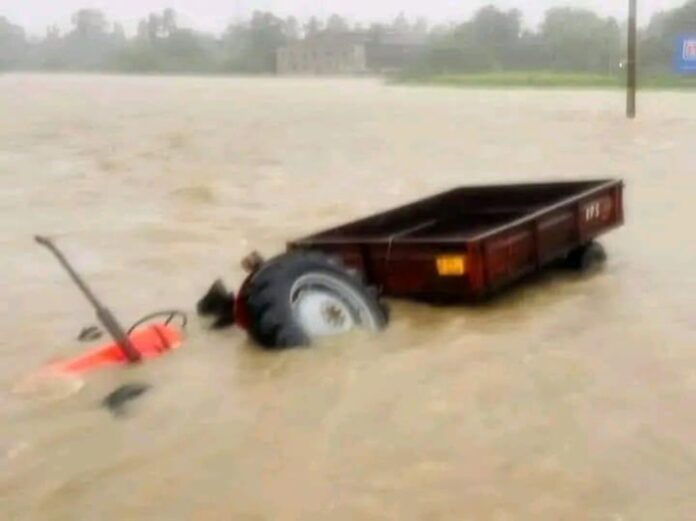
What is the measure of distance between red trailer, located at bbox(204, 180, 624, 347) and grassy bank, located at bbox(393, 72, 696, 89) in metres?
39.2

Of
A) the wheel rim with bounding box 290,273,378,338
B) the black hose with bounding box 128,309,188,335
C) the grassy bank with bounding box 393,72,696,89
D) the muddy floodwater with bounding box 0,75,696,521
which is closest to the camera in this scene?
the muddy floodwater with bounding box 0,75,696,521

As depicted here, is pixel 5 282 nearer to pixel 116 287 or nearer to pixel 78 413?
pixel 116 287

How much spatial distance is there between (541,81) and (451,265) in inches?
2032

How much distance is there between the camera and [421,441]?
694cm

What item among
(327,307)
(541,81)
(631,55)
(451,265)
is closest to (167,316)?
(327,307)

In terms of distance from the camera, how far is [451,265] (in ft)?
32.8

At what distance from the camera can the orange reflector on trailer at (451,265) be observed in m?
9.93

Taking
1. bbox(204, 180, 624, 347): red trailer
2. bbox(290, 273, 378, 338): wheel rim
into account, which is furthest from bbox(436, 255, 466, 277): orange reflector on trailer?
bbox(290, 273, 378, 338): wheel rim

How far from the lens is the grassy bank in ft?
172

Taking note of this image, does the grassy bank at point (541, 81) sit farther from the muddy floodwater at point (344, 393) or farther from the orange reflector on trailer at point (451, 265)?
the orange reflector on trailer at point (451, 265)

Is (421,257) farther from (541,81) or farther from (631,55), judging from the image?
(541,81)

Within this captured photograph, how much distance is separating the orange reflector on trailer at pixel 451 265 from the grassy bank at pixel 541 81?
4247 centimetres

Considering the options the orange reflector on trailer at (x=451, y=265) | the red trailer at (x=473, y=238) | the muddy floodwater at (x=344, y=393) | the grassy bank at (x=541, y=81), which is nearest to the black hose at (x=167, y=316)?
the muddy floodwater at (x=344, y=393)

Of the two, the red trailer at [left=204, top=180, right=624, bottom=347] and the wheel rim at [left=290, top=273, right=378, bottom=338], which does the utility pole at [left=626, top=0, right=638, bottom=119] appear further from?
the wheel rim at [left=290, top=273, right=378, bottom=338]
